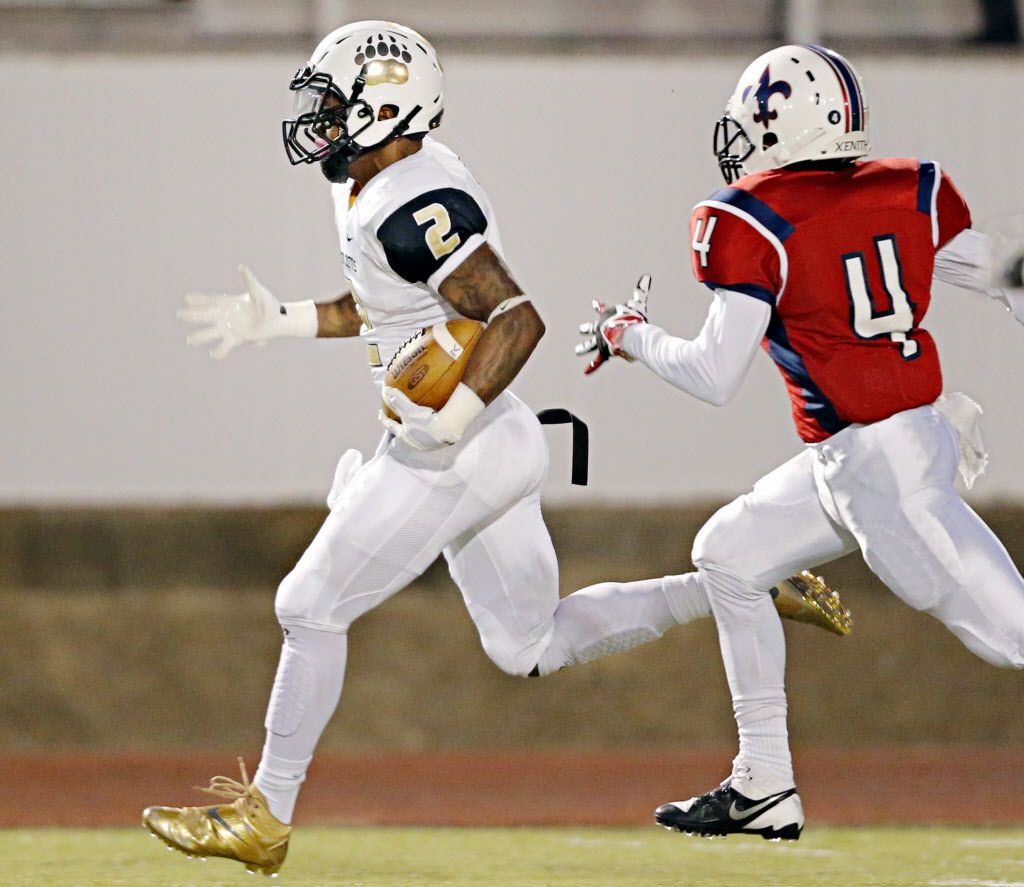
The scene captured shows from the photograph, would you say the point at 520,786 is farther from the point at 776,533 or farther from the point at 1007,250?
the point at 1007,250

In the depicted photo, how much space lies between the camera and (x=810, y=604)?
3.81 metres

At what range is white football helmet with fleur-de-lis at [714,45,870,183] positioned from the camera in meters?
3.40

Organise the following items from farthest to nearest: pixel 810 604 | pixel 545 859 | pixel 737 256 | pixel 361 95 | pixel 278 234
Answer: pixel 278 234 → pixel 545 859 → pixel 810 604 → pixel 361 95 → pixel 737 256

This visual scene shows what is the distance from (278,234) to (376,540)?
13.3 ft

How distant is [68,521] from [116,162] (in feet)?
5.07

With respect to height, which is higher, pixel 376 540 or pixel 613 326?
pixel 613 326

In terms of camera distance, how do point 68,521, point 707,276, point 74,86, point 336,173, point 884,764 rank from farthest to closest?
point 68,521
point 74,86
point 884,764
point 336,173
point 707,276

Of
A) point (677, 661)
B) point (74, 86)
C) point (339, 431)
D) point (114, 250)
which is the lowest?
→ point (677, 661)

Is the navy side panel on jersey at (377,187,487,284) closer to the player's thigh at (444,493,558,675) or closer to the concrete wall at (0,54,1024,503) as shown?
the player's thigh at (444,493,558,675)

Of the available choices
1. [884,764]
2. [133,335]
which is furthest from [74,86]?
[884,764]

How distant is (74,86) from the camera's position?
7.19m

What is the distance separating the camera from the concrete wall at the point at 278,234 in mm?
7215

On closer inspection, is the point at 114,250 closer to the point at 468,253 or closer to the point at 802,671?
the point at 802,671

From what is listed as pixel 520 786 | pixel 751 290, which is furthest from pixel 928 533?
pixel 520 786
